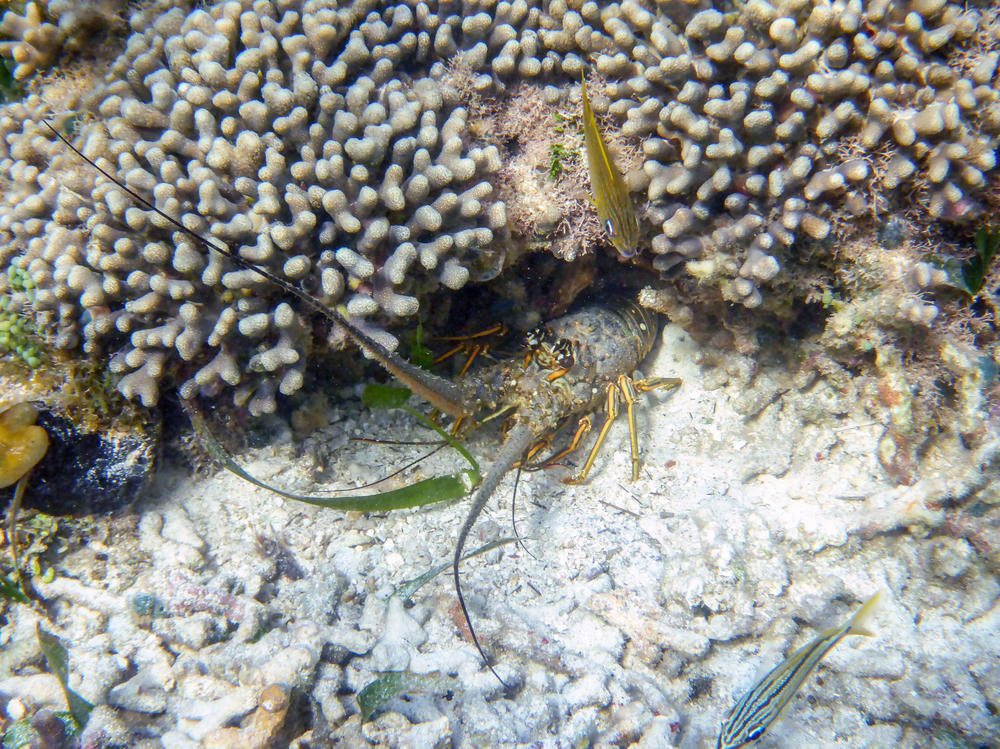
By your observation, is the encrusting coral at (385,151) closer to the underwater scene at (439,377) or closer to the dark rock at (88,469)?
the underwater scene at (439,377)

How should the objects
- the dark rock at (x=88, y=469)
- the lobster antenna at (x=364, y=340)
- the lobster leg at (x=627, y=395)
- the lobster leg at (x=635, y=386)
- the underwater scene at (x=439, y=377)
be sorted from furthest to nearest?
1. the lobster leg at (x=635, y=386)
2. the lobster leg at (x=627, y=395)
3. the dark rock at (x=88, y=469)
4. the underwater scene at (x=439, y=377)
5. the lobster antenna at (x=364, y=340)

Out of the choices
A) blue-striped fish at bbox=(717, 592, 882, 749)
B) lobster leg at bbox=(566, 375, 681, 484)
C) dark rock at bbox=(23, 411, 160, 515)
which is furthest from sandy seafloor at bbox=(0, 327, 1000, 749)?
blue-striped fish at bbox=(717, 592, 882, 749)

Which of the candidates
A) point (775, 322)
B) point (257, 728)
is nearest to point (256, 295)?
point (257, 728)

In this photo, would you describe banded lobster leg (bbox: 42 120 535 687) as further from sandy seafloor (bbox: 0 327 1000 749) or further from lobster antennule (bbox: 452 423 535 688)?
sandy seafloor (bbox: 0 327 1000 749)

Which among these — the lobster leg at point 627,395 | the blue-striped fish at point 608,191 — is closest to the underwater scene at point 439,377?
the blue-striped fish at point 608,191

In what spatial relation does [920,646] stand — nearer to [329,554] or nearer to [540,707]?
[540,707]

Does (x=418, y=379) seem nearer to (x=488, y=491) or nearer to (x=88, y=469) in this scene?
(x=488, y=491)

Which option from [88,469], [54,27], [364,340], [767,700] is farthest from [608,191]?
[54,27]
